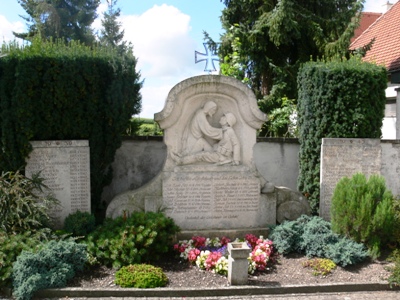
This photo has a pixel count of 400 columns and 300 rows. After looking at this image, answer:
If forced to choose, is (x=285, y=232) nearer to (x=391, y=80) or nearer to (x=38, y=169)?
(x=38, y=169)

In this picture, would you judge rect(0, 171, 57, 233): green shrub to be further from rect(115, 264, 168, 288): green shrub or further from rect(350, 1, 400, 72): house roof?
rect(350, 1, 400, 72): house roof

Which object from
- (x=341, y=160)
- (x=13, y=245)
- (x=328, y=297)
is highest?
(x=341, y=160)

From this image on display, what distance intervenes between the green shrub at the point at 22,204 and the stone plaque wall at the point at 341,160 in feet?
17.3

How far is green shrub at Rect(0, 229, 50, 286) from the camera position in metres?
5.78

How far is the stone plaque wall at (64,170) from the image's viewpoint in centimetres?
763

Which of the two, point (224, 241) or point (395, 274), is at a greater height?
point (224, 241)

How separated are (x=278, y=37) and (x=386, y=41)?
4.84 m

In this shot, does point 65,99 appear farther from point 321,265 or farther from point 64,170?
point 321,265

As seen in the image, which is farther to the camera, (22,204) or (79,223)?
(79,223)

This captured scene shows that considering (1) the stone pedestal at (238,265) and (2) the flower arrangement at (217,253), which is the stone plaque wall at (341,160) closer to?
(2) the flower arrangement at (217,253)

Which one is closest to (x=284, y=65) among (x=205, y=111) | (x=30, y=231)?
(x=205, y=111)

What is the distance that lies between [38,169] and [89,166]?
0.91m

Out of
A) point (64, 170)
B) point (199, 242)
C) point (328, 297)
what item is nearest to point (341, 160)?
point (328, 297)

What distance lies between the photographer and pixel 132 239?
21.4ft
